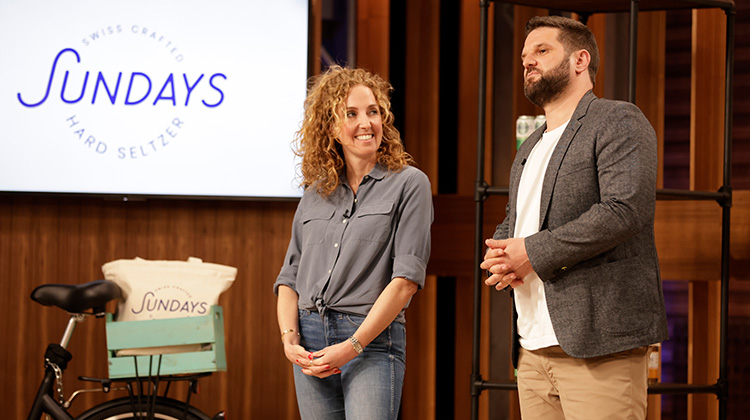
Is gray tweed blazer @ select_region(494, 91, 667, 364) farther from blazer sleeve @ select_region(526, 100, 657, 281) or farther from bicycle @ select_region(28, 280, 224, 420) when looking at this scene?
bicycle @ select_region(28, 280, 224, 420)

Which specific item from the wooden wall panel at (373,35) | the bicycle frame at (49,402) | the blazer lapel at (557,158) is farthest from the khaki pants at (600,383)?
the wooden wall panel at (373,35)

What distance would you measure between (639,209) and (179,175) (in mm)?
2022

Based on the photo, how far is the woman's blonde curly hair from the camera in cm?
201

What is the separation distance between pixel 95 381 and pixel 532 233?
166 cm

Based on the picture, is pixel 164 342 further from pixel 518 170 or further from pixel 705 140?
pixel 705 140

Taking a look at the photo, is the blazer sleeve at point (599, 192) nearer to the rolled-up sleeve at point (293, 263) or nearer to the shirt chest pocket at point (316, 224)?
the shirt chest pocket at point (316, 224)

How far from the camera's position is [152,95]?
298 centimetres

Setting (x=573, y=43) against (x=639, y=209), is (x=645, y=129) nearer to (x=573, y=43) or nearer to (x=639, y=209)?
(x=639, y=209)

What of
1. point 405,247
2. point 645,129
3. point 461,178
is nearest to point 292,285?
point 405,247

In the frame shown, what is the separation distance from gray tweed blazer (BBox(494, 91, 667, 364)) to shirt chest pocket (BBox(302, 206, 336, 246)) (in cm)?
62

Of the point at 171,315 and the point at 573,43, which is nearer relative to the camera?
the point at 573,43

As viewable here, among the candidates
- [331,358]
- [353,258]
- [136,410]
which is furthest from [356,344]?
[136,410]

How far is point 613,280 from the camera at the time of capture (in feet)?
5.00

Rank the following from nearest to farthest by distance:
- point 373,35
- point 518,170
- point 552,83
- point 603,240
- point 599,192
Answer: point 603,240 → point 599,192 → point 552,83 → point 518,170 → point 373,35
